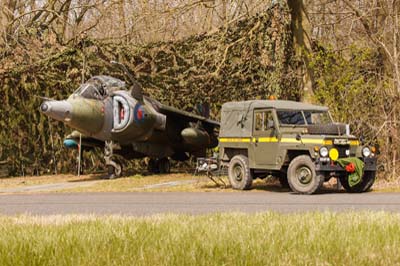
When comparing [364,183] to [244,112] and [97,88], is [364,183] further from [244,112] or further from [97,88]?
[97,88]

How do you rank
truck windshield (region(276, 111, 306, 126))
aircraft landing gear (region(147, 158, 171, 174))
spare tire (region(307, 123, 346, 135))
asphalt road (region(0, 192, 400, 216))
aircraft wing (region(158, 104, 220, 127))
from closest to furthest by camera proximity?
asphalt road (region(0, 192, 400, 216)) < spare tire (region(307, 123, 346, 135)) < truck windshield (region(276, 111, 306, 126)) < aircraft wing (region(158, 104, 220, 127)) < aircraft landing gear (region(147, 158, 171, 174))

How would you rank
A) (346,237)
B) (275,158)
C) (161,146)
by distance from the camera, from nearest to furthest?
(346,237)
(275,158)
(161,146)

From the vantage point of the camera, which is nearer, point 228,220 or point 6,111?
point 228,220

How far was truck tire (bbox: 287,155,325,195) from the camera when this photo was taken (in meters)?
13.8

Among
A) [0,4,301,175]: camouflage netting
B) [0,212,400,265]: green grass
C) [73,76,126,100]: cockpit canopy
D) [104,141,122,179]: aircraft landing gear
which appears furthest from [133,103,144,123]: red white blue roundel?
[0,212,400,265]: green grass

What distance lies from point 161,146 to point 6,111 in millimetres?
6999

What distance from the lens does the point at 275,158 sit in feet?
48.8

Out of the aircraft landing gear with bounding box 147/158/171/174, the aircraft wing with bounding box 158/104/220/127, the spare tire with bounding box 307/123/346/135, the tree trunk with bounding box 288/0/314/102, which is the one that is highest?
the tree trunk with bounding box 288/0/314/102

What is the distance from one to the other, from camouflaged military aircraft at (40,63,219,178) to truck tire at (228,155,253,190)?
17.6ft

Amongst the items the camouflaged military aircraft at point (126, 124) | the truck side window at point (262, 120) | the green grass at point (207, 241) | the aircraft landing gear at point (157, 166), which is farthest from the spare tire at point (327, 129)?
the aircraft landing gear at point (157, 166)

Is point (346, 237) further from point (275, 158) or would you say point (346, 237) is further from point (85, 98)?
point (85, 98)

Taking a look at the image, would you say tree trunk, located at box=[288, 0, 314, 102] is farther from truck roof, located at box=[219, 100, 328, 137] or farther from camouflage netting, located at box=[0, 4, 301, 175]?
truck roof, located at box=[219, 100, 328, 137]

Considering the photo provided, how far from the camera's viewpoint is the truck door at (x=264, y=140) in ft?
49.0

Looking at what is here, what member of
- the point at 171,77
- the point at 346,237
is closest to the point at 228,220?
the point at 346,237
